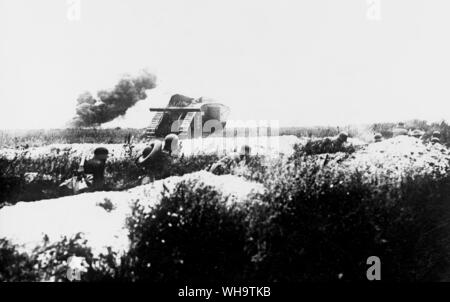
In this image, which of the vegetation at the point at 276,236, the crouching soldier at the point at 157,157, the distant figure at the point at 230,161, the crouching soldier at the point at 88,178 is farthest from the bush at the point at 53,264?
the distant figure at the point at 230,161

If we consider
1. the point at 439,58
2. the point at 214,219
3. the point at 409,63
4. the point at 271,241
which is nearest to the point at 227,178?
the point at 214,219

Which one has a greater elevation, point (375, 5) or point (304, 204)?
point (375, 5)

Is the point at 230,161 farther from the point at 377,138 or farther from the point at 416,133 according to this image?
the point at 416,133

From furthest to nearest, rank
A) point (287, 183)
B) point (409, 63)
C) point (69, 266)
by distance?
point (409, 63) < point (287, 183) < point (69, 266)

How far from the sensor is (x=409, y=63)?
14.3 feet

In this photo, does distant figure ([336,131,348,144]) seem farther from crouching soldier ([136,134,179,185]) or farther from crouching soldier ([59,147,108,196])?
crouching soldier ([59,147,108,196])

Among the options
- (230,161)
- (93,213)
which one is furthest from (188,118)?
(93,213)

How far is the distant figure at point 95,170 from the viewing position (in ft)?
13.9

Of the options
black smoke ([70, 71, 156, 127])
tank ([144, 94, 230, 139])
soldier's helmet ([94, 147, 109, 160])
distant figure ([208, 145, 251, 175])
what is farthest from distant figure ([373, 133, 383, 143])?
soldier's helmet ([94, 147, 109, 160])

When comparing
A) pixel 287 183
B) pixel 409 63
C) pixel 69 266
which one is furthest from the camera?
pixel 409 63

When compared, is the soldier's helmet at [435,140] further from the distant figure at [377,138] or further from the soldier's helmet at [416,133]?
the distant figure at [377,138]

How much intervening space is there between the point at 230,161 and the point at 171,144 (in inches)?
25.6
